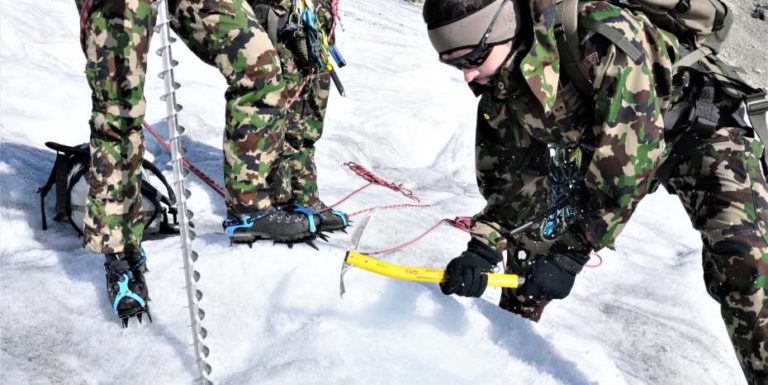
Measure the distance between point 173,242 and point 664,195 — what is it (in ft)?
14.7

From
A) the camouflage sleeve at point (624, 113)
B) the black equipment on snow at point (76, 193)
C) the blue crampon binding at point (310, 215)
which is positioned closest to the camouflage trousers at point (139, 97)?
the blue crampon binding at point (310, 215)

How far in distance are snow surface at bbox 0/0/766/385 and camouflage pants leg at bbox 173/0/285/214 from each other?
0.32 m

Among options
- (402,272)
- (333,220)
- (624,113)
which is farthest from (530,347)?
Answer: (333,220)

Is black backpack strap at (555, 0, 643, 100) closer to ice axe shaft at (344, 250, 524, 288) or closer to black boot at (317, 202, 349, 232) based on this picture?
ice axe shaft at (344, 250, 524, 288)

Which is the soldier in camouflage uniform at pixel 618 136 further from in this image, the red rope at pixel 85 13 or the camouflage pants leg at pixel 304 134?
the camouflage pants leg at pixel 304 134

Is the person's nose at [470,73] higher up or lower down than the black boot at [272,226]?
higher up

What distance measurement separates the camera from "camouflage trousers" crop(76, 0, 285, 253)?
2.71 metres

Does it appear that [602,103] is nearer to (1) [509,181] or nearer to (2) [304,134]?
(1) [509,181]

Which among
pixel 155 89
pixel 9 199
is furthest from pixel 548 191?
pixel 155 89

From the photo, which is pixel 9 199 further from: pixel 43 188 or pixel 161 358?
pixel 161 358

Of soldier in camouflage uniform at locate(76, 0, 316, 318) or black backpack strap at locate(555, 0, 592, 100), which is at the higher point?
black backpack strap at locate(555, 0, 592, 100)

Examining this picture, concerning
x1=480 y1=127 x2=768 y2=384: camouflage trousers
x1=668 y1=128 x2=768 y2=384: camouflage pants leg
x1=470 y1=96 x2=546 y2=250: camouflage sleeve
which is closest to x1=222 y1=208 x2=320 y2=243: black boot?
x1=470 y1=96 x2=546 y2=250: camouflage sleeve

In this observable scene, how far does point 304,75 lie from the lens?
164 inches

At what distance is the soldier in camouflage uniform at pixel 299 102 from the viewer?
383 centimetres
